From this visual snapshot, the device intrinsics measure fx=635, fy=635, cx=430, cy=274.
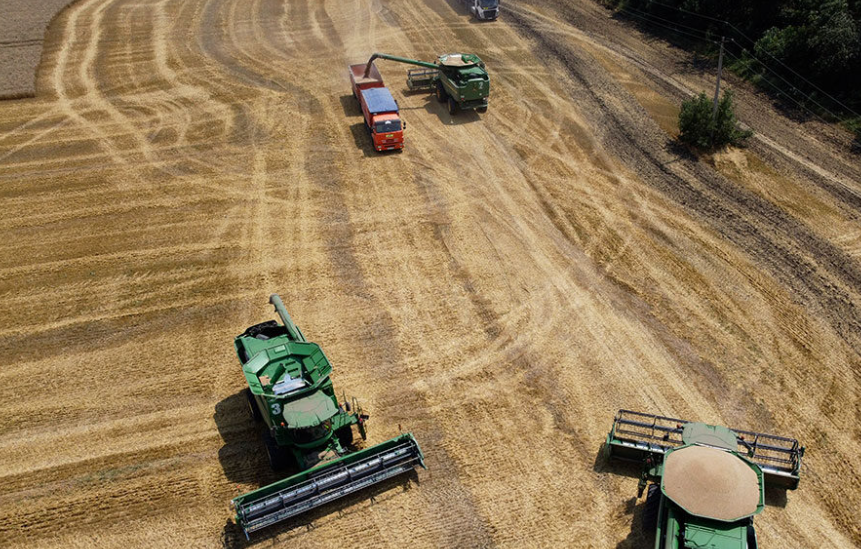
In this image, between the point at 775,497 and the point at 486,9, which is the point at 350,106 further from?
the point at 775,497

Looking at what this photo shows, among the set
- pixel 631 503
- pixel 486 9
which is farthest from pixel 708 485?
pixel 486 9

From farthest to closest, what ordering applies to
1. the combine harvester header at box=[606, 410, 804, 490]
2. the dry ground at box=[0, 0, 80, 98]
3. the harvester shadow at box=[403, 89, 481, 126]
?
the dry ground at box=[0, 0, 80, 98] → the harvester shadow at box=[403, 89, 481, 126] → the combine harvester header at box=[606, 410, 804, 490]

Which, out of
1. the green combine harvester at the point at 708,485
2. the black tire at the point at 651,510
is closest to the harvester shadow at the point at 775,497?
the green combine harvester at the point at 708,485

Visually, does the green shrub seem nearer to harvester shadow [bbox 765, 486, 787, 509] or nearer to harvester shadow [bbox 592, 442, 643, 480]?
harvester shadow [bbox 765, 486, 787, 509]

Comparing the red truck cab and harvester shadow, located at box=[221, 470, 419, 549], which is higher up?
the red truck cab

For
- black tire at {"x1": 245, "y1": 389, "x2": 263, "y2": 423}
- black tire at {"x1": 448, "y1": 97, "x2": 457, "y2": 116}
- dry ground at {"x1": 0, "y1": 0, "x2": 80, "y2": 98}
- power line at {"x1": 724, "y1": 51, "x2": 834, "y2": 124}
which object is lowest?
black tire at {"x1": 245, "y1": 389, "x2": 263, "y2": 423}

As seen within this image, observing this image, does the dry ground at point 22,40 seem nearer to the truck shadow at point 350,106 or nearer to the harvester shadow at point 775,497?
the truck shadow at point 350,106

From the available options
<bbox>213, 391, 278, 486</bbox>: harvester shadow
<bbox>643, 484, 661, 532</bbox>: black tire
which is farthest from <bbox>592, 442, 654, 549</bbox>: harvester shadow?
<bbox>213, 391, 278, 486</bbox>: harvester shadow
